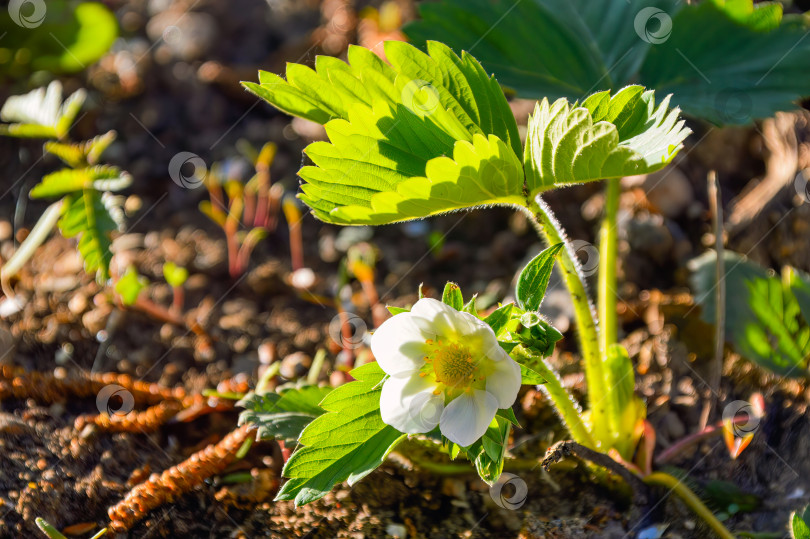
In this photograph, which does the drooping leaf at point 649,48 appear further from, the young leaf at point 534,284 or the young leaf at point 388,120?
the young leaf at point 534,284

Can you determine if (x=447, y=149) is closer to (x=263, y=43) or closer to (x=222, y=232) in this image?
(x=222, y=232)

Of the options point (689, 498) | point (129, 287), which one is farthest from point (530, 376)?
point (129, 287)

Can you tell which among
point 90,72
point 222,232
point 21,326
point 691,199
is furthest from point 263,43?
point 691,199

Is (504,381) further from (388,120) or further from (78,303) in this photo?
(78,303)

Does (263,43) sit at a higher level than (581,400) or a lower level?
lower

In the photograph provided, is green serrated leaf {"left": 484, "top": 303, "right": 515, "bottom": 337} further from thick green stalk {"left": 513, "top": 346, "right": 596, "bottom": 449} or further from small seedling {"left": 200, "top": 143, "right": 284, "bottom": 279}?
small seedling {"left": 200, "top": 143, "right": 284, "bottom": 279}

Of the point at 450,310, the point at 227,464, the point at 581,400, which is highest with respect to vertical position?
the point at 450,310
